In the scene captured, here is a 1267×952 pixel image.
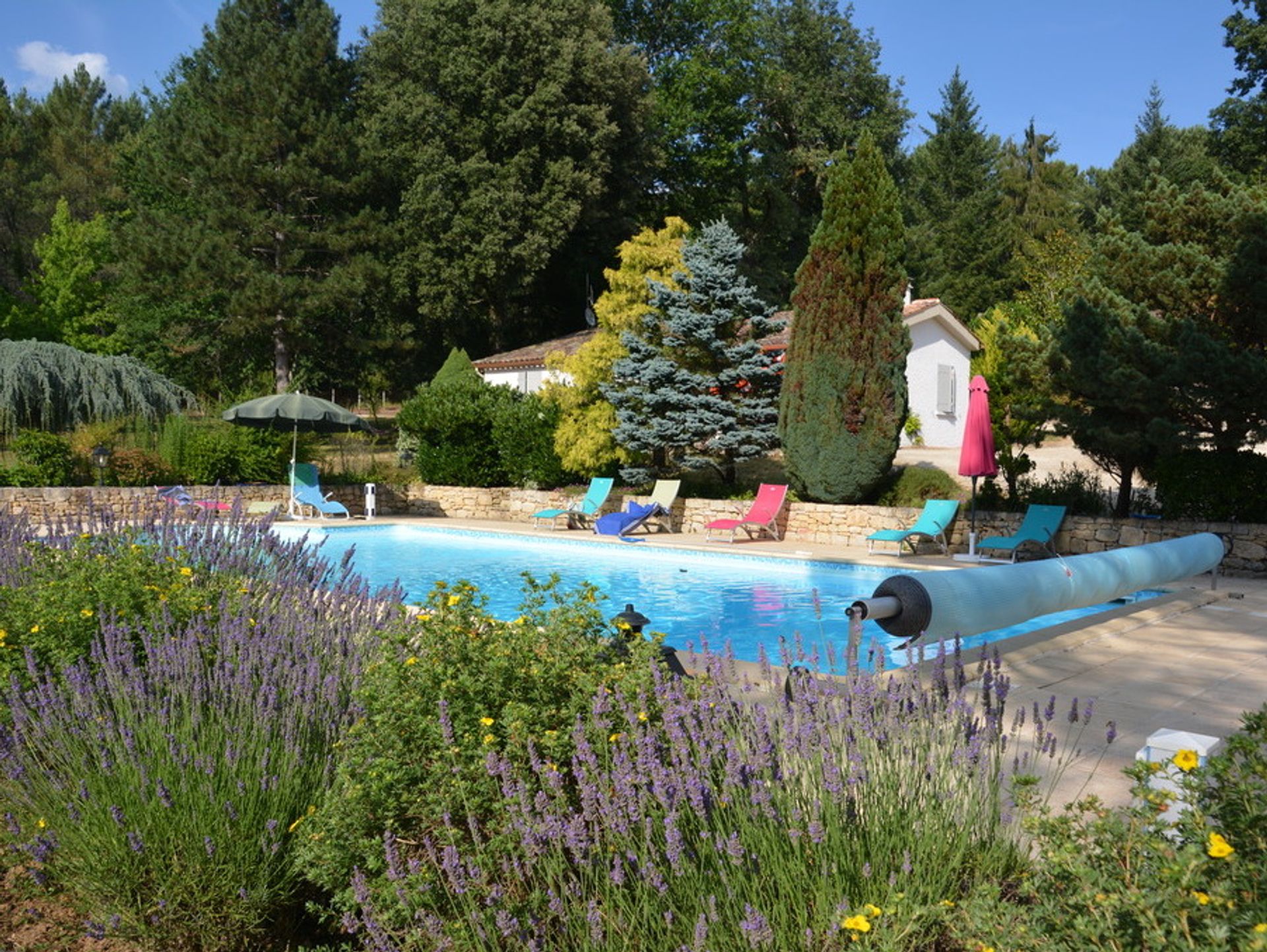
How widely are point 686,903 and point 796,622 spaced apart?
8.23 meters

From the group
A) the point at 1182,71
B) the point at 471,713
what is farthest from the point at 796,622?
the point at 1182,71

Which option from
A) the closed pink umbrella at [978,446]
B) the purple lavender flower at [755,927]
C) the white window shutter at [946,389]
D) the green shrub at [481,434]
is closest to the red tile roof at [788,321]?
the white window shutter at [946,389]

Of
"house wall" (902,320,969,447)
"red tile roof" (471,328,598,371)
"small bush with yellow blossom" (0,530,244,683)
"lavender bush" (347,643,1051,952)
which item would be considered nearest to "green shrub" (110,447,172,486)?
"red tile roof" (471,328,598,371)

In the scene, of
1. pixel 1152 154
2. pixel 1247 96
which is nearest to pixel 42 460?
pixel 1247 96

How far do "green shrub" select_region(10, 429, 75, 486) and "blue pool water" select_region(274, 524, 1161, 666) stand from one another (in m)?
4.41

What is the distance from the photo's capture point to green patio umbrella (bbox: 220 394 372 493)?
1866 centimetres

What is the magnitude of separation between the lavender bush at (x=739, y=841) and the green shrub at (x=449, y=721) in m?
0.09

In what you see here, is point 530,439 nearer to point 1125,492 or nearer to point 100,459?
point 100,459

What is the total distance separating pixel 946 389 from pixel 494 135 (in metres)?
16.3

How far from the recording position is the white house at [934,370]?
2550 centimetres

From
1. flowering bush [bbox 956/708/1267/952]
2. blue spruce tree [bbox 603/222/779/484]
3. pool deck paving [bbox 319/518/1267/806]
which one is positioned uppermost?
blue spruce tree [bbox 603/222/779/484]

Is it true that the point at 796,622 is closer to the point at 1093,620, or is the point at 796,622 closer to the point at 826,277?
the point at 1093,620

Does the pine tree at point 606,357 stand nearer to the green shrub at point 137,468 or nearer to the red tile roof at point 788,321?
the red tile roof at point 788,321

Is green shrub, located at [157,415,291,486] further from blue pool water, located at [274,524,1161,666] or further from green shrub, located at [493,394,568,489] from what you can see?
green shrub, located at [493,394,568,489]
